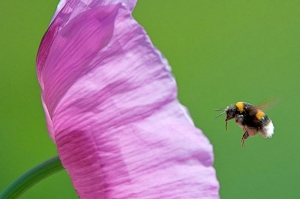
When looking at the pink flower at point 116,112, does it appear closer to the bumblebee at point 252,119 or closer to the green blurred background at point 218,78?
the bumblebee at point 252,119

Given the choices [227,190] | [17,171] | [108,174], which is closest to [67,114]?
[108,174]

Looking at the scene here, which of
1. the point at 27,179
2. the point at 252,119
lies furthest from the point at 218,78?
the point at 27,179

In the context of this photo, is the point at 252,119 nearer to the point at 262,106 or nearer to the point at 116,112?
the point at 262,106

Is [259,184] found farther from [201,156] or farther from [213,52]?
[201,156]

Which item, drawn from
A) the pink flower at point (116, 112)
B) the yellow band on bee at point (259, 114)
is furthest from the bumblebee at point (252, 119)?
the pink flower at point (116, 112)

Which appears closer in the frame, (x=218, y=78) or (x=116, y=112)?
(x=116, y=112)

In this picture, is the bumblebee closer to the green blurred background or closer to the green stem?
the green stem
